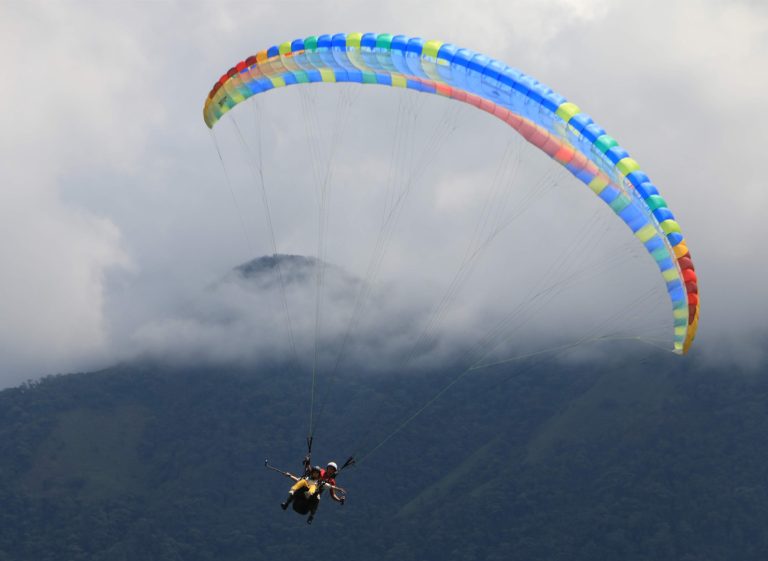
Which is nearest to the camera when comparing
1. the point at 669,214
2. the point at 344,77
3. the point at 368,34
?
the point at 669,214

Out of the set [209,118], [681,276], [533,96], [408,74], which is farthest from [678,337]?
[209,118]

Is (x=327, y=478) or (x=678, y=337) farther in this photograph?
(x=678, y=337)

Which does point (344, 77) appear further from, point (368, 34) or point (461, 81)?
point (461, 81)

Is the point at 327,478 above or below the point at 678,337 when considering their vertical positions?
below

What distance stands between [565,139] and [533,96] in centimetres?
225

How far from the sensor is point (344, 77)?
52656 millimetres

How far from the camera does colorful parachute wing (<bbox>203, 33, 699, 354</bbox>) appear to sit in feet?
146

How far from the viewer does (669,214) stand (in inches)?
1767

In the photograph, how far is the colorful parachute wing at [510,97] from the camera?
1754 inches

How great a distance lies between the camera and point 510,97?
4597 centimetres

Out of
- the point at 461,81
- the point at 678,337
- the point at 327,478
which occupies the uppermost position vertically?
the point at 461,81

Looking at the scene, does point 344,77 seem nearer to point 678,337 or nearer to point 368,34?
point 368,34

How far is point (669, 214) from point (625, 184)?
201 centimetres

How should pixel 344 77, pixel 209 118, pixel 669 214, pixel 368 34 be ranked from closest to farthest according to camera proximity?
pixel 669 214, pixel 368 34, pixel 344 77, pixel 209 118
